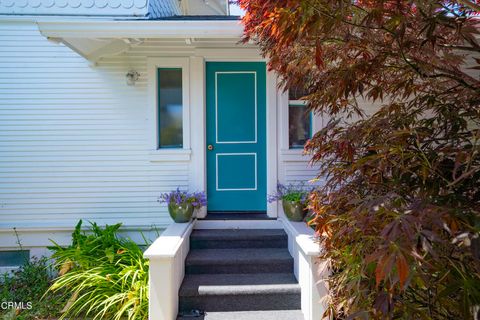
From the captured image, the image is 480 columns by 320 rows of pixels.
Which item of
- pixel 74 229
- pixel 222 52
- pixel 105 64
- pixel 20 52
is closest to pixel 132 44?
pixel 105 64

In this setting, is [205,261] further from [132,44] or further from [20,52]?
[20,52]

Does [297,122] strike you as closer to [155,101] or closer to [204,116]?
[204,116]

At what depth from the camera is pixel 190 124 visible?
4.20 m

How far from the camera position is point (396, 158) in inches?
69.8

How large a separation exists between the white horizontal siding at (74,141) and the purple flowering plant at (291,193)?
3.91 feet

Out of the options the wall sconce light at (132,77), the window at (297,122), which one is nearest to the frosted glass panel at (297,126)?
the window at (297,122)

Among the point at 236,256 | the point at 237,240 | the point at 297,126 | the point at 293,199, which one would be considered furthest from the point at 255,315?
the point at 297,126

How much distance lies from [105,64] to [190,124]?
55.8 inches

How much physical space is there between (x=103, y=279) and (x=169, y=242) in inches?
32.4

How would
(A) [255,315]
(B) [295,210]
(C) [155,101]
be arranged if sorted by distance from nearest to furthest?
→ (A) [255,315], (B) [295,210], (C) [155,101]

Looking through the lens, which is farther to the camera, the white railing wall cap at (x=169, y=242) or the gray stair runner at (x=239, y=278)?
the gray stair runner at (x=239, y=278)

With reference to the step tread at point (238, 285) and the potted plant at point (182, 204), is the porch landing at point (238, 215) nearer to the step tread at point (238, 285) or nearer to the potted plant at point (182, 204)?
the potted plant at point (182, 204)

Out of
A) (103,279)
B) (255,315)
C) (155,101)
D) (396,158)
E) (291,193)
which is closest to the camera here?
(396,158)

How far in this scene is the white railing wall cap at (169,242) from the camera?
2.76 m
